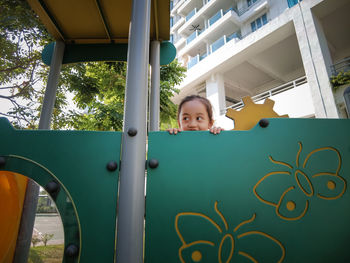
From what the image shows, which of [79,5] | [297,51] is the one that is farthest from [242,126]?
[297,51]

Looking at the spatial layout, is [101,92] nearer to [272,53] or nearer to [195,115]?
[195,115]

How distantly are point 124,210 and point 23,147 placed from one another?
52 centimetres

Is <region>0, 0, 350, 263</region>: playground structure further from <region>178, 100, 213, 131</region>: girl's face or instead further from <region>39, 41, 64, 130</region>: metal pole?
<region>39, 41, 64, 130</region>: metal pole

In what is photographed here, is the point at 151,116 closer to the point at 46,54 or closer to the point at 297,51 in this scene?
the point at 46,54

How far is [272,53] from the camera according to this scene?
8867 millimetres

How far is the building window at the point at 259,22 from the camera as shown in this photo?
1073cm

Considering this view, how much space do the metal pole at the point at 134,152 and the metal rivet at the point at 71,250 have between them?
0.17m

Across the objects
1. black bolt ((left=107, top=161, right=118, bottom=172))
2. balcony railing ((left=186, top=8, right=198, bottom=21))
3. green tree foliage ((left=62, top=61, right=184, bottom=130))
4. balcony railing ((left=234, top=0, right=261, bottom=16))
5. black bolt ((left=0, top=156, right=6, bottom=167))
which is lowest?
black bolt ((left=107, top=161, right=118, bottom=172))

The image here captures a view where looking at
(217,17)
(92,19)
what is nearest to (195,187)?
(92,19)

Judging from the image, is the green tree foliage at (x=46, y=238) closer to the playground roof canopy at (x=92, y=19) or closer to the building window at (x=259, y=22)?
the playground roof canopy at (x=92, y=19)

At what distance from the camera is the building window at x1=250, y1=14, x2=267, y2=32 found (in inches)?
423

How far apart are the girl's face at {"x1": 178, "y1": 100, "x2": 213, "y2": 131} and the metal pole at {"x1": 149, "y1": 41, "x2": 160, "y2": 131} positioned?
356 millimetres

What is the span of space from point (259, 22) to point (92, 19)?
1175 centimetres

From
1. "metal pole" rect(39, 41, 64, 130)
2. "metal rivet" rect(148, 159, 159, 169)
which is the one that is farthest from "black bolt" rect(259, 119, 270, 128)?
"metal pole" rect(39, 41, 64, 130)
